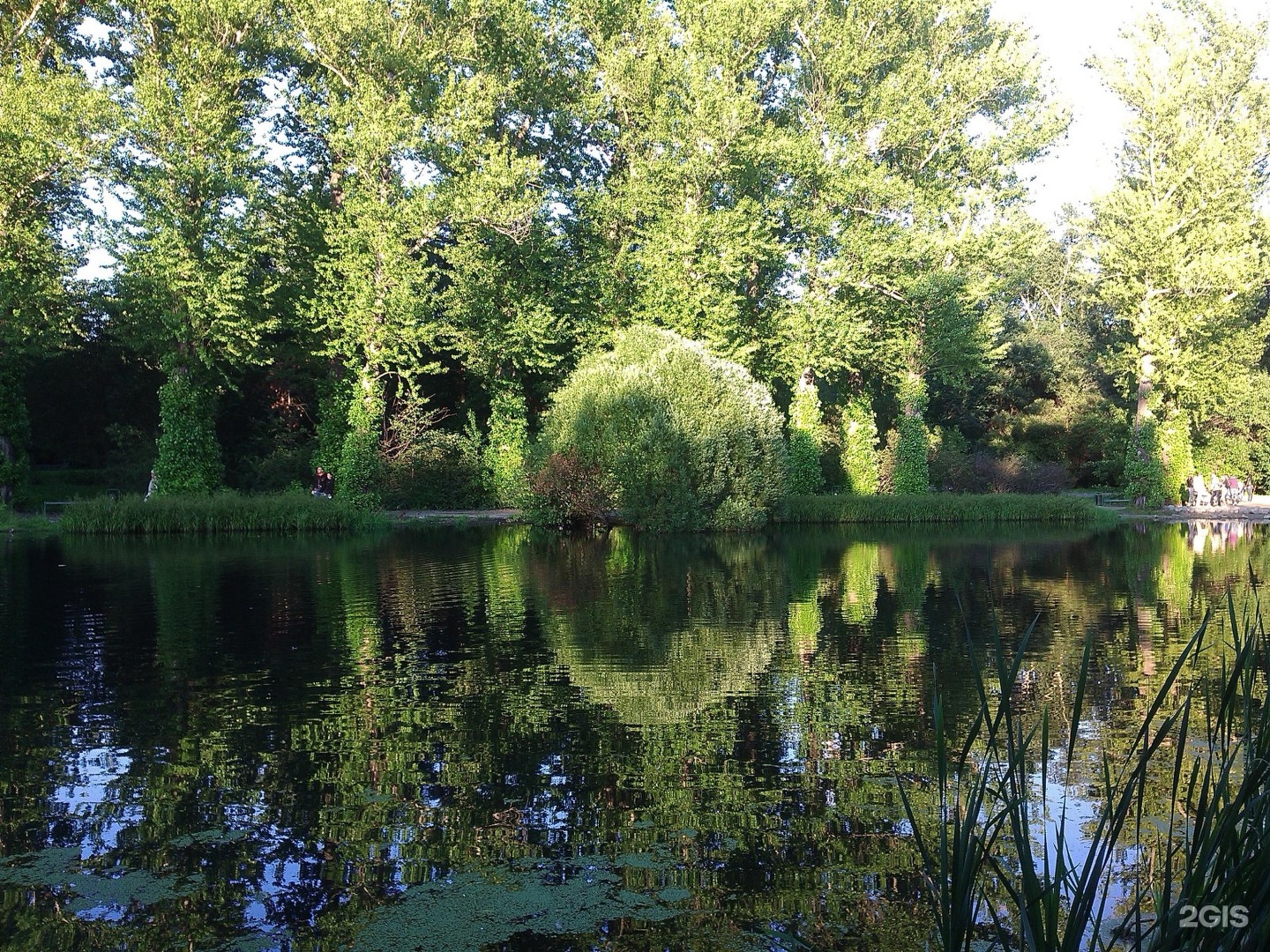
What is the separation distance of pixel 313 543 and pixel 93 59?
21205 millimetres

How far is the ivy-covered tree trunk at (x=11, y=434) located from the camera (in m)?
32.5

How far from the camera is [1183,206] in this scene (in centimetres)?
3841

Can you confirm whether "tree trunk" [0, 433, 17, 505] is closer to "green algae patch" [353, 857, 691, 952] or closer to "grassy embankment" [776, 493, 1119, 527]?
"grassy embankment" [776, 493, 1119, 527]

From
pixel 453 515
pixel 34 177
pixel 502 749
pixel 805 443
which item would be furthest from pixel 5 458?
pixel 502 749

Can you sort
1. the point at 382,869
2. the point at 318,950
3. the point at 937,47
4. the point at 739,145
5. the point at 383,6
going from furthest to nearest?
1. the point at 937,47
2. the point at 739,145
3. the point at 383,6
4. the point at 382,869
5. the point at 318,950

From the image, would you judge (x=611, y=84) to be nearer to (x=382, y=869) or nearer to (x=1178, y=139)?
(x=1178, y=139)

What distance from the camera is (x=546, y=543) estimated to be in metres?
26.1

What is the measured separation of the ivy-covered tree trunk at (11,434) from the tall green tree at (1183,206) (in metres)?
35.8

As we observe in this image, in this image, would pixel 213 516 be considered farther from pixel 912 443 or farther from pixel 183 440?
pixel 912 443

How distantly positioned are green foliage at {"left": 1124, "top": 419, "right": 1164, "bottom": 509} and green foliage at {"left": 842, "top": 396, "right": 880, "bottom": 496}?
8.90m

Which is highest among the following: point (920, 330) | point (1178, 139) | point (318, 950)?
point (1178, 139)

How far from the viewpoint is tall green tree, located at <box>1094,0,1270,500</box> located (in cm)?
3712

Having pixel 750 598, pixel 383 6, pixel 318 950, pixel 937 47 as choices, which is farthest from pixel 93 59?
pixel 318 950

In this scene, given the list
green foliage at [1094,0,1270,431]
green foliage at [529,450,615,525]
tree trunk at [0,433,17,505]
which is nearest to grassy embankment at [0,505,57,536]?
tree trunk at [0,433,17,505]
